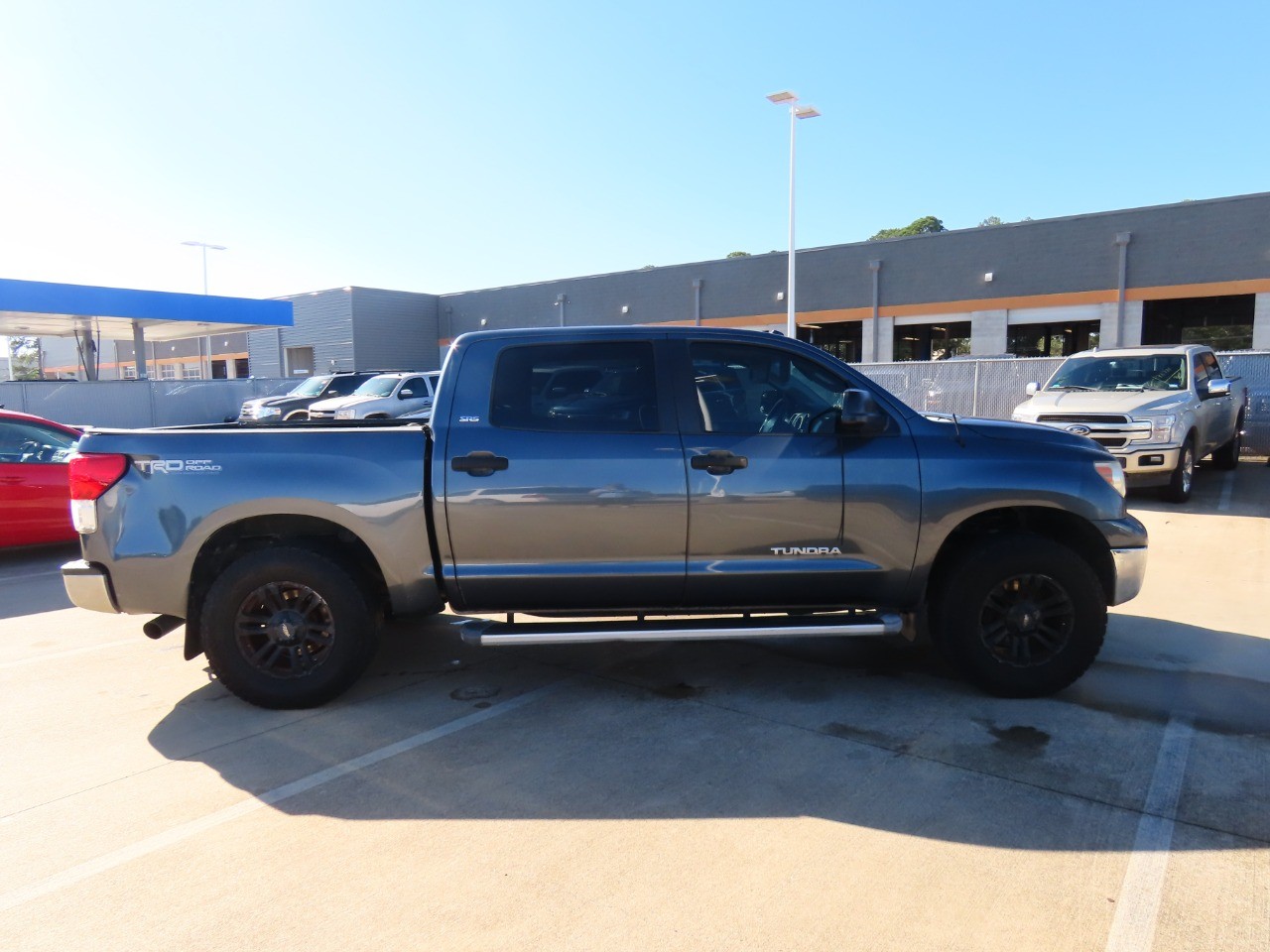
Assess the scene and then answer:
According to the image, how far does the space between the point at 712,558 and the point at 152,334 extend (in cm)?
4689

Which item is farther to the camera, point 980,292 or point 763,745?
point 980,292

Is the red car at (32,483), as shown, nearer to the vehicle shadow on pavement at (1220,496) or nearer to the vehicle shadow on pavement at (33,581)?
the vehicle shadow on pavement at (33,581)

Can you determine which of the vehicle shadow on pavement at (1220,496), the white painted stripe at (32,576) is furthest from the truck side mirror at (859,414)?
the vehicle shadow on pavement at (1220,496)

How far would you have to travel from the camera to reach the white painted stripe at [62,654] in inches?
219

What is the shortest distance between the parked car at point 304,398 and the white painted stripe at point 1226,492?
2059cm

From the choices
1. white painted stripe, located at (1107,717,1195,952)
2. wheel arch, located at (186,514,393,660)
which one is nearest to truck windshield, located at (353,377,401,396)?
wheel arch, located at (186,514,393,660)

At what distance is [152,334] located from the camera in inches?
1721

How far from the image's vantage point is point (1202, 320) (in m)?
31.5

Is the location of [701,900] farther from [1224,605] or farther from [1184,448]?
[1184,448]

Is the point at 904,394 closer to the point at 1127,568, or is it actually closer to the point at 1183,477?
the point at 1183,477

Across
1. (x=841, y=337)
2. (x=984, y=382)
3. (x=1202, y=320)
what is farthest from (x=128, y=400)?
(x=1202, y=320)

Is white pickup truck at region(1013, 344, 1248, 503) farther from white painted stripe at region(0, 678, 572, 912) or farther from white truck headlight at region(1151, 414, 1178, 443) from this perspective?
white painted stripe at region(0, 678, 572, 912)

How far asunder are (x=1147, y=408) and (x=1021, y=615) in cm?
780

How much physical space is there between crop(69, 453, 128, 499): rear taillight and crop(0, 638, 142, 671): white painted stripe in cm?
192
